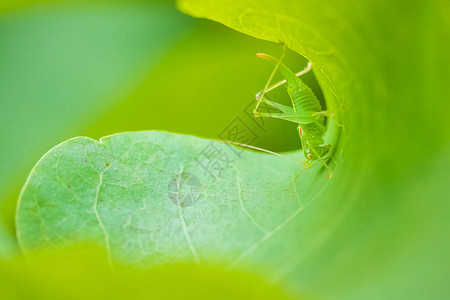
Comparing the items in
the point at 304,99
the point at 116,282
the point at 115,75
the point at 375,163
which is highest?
the point at 304,99

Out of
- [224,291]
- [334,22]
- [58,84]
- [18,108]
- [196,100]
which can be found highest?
[334,22]

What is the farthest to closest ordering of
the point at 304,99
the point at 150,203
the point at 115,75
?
the point at 115,75 < the point at 304,99 < the point at 150,203

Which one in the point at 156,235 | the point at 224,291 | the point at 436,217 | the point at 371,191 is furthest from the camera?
the point at 156,235

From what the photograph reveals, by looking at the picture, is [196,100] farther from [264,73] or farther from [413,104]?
[413,104]

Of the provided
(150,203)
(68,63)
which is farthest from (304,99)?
(68,63)

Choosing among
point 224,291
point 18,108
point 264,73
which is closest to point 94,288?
point 224,291

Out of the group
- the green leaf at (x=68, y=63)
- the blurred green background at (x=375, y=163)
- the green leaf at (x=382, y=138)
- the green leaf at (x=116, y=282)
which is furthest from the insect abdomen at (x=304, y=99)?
the green leaf at (x=116, y=282)

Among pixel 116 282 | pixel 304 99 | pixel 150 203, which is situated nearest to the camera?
pixel 116 282

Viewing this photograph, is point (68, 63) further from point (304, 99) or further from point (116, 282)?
point (116, 282)

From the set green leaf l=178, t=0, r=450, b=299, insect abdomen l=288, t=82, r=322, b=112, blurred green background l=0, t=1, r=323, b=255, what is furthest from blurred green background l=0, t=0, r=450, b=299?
blurred green background l=0, t=1, r=323, b=255
